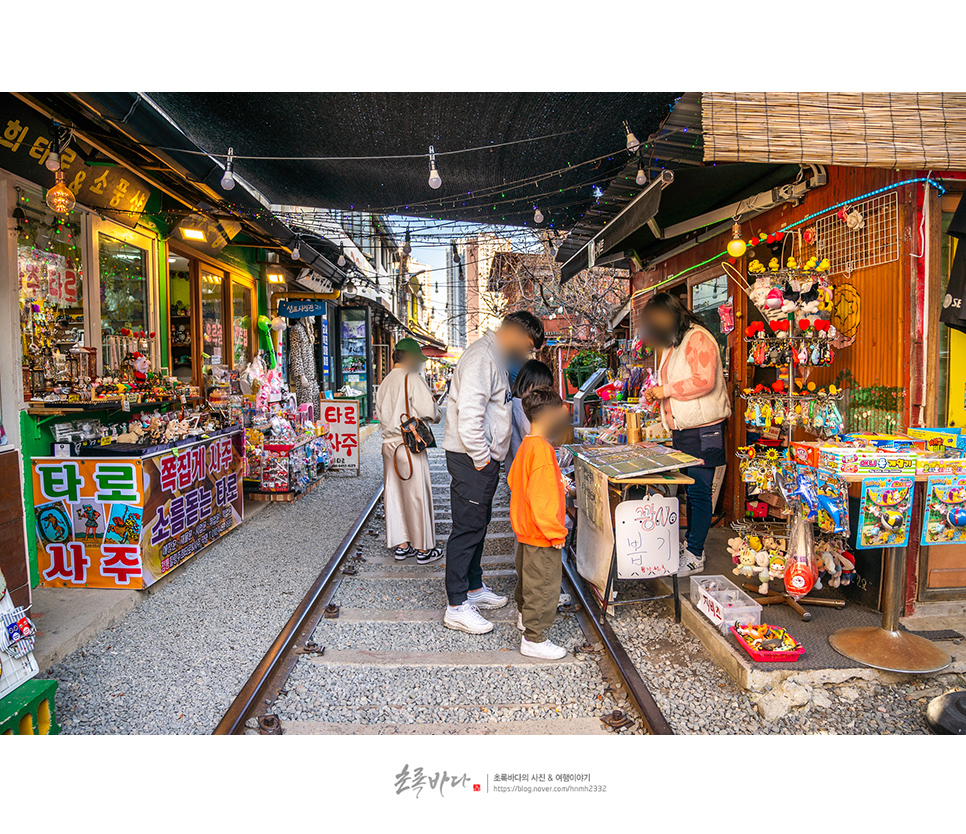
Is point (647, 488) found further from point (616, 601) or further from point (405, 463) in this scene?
point (405, 463)

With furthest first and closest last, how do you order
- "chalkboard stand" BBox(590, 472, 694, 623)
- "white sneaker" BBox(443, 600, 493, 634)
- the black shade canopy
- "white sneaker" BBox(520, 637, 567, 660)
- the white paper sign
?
1. the black shade canopy
2. "white sneaker" BBox(443, 600, 493, 634)
3. the white paper sign
4. "chalkboard stand" BBox(590, 472, 694, 623)
5. "white sneaker" BBox(520, 637, 567, 660)

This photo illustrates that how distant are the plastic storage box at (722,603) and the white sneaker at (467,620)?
1518 mm

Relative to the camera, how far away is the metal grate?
3477mm

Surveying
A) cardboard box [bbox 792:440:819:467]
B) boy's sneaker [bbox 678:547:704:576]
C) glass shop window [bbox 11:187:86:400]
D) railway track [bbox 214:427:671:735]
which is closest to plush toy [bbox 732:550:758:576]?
boy's sneaker [bbox 678:547:704:576]

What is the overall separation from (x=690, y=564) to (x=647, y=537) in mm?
875

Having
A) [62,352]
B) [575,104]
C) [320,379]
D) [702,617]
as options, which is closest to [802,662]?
[702,617]

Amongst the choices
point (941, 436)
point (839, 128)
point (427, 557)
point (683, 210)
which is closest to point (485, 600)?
point (427, 557)

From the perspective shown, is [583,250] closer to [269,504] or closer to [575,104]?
[575,104]

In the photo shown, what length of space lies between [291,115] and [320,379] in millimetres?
10358

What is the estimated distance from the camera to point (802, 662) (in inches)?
116

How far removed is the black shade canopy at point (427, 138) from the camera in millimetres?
4113

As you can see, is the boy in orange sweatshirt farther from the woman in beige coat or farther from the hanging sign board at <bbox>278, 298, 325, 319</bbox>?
the hanging sign board at <bbox>278, 298, 325, 319</bbox>

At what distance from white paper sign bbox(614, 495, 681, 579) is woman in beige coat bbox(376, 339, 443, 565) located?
219 cm

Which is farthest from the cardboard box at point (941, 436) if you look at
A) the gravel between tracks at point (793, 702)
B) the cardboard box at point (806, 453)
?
the gravel between tracks at point (793, 702)
